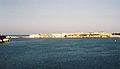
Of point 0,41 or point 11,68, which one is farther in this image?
point 0,41

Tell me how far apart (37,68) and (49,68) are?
6.39ft

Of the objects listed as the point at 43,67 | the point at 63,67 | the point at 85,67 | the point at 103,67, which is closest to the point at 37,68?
the point at 43,67

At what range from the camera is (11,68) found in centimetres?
4456

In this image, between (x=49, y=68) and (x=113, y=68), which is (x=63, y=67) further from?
(x=113, y=68)

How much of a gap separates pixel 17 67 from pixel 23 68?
1636mm

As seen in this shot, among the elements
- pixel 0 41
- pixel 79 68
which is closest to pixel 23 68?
pixel 79 68

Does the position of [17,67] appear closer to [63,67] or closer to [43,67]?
[43,67]

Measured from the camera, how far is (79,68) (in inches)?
1720

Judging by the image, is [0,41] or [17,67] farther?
[0,41]

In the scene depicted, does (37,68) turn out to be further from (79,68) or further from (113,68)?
(113,68)

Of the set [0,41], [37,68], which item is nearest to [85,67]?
[37,68]

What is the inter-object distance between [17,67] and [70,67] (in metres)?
8.86

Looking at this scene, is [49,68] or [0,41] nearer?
[49,68]

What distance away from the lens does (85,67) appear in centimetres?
4441
